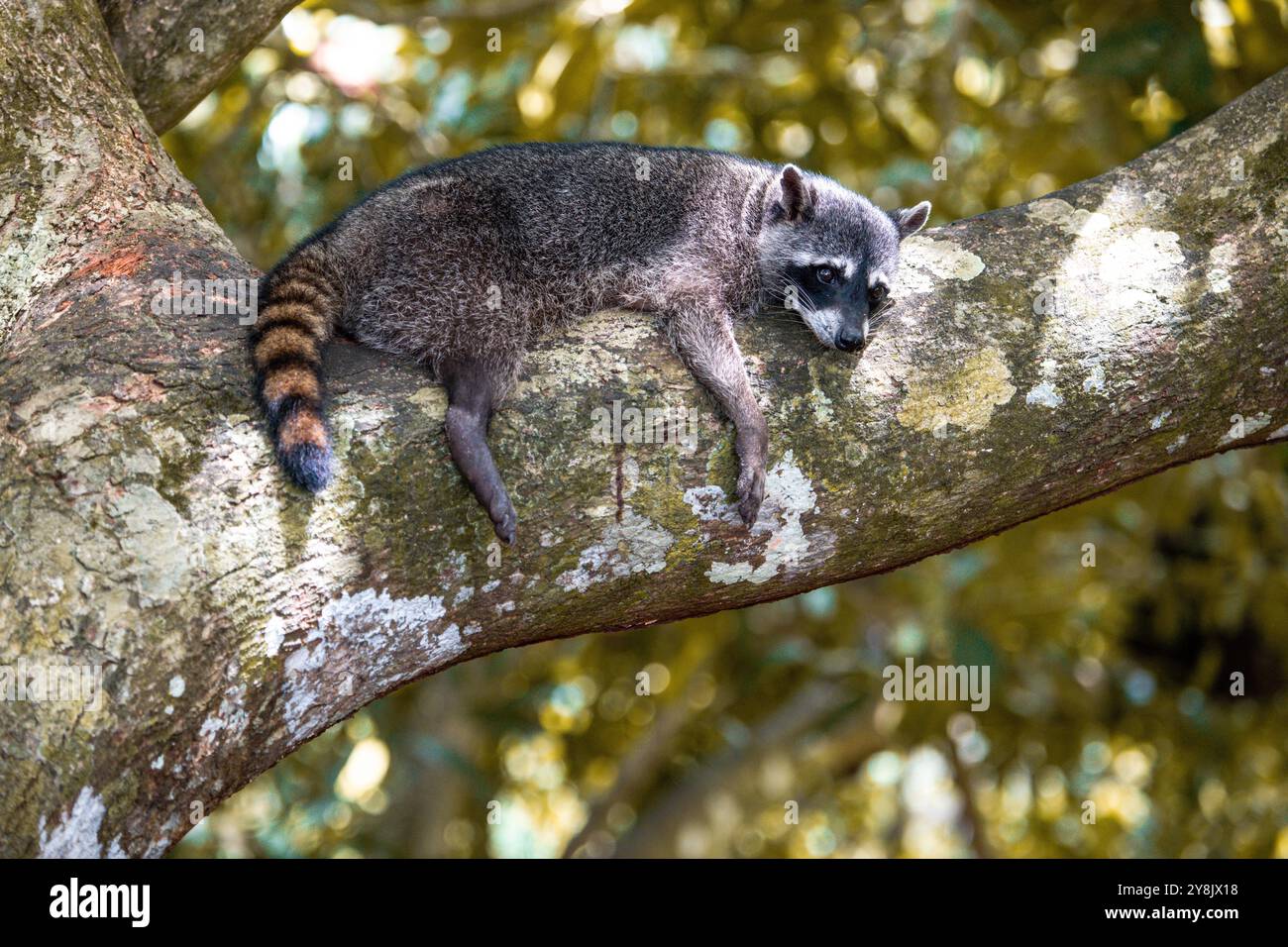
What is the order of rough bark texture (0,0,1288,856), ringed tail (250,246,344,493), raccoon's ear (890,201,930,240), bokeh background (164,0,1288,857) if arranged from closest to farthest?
rough bark texture (0,0,1288,856) < ringed tail (250,246,344,493) < raccoon's ear (890,201,930,240) < bokeh background (164,0,1288,857)

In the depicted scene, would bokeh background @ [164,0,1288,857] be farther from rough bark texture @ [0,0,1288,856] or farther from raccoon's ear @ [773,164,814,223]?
rough bark texture @ [0,0,1288,856]

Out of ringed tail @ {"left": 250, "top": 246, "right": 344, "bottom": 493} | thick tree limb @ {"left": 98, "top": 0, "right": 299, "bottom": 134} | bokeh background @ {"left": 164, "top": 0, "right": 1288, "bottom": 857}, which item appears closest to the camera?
ringed tail @ {"left": 250, "top": 246, "right": 344, "bottom": 493}

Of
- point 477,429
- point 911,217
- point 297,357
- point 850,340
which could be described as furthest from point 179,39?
point 911,217

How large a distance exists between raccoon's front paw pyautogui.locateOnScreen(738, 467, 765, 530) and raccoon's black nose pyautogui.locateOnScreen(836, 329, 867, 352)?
1.92ft

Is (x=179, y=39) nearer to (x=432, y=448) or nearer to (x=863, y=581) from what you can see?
(x=432, y=448)

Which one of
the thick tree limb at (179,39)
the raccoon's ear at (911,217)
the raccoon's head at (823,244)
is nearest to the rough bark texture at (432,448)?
the thick tree limb at (179,39)

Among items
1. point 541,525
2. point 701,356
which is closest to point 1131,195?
point 701,356

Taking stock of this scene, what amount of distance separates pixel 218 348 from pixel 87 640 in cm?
93

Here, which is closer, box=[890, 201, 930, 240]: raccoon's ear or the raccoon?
the raccoon

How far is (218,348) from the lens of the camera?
3.26m

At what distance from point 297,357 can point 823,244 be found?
2.49 meters

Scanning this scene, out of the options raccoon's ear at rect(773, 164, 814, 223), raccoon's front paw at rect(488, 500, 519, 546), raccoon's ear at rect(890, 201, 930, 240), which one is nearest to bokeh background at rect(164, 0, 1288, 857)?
raccoon's ear at rect(890, 201, 930, 240)

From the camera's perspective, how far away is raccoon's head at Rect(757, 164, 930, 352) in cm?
461

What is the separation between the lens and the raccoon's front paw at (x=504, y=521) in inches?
122
